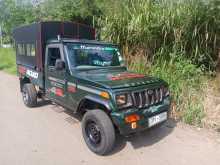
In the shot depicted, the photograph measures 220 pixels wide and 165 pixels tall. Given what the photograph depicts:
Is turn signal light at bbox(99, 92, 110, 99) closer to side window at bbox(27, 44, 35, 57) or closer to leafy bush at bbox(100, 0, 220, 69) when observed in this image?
side window at bbox(27, 44, 35, 57)

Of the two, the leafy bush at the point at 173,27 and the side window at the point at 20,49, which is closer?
the leafy bush at the point at 173,27

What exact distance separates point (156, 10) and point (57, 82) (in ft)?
11.5

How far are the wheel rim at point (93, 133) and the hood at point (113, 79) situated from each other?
29.4 inches

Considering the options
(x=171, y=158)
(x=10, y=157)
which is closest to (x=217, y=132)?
(x=171, y=158)

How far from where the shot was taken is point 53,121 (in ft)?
18.3

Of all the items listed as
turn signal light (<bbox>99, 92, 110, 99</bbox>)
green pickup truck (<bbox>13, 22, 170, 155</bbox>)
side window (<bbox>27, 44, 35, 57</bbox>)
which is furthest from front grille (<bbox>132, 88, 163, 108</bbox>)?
side window (<bbox>27, 44, 35, 57</bbox>)

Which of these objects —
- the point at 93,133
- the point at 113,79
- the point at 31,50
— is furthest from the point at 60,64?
the point at 31,50

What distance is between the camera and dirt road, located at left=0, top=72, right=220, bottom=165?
3.88m

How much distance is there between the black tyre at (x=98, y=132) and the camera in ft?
12.6

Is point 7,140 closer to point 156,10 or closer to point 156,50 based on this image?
point 156,50

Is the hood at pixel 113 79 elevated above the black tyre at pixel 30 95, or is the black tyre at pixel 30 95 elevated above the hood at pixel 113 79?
the hood at pixel 113 79

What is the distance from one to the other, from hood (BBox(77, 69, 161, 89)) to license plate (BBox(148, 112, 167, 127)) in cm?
61

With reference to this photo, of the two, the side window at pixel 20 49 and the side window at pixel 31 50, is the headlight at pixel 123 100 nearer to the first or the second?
the side window at pixel 31 50

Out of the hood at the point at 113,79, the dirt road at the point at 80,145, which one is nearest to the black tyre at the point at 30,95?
the dirt road at the point at 80,145
